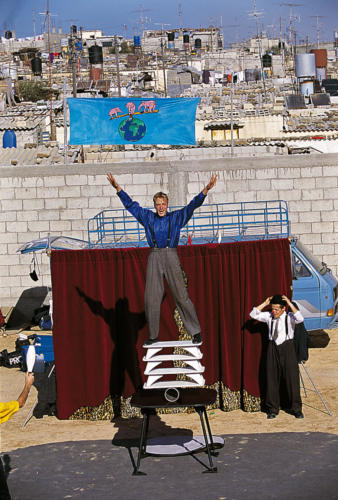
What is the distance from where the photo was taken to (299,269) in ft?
54.4

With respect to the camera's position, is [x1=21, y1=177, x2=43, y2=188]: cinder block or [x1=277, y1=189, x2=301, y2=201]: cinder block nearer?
[x1=277, y1=189, x2=301, y2=201]: cinder block

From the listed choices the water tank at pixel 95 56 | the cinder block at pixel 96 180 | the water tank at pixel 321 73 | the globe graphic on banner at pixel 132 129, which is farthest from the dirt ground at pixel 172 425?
the water tank at pixel 95 56

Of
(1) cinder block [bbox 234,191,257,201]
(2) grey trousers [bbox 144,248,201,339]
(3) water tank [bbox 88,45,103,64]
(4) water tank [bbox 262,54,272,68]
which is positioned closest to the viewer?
(2) grey trousers [bbox 144,248,201,339]

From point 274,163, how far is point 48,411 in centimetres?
958

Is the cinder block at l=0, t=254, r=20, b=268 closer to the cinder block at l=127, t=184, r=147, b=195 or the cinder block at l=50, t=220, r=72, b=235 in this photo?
the cinder block at l=50, t=220, r=72, b=235

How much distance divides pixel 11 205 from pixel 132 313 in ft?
28.8

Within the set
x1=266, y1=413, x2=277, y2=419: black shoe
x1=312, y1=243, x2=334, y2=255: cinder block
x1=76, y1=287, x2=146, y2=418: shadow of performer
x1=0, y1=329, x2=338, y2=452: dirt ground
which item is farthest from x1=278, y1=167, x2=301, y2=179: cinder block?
x1=266, y1=413, x2=277, y2=419: black shoe

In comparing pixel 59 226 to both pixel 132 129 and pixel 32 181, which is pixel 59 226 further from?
pixel 132 129

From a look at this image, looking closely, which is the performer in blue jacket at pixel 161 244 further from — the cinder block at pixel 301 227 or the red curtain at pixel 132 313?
the cinder block at pixel 301 227

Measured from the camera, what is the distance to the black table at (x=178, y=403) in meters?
10.8

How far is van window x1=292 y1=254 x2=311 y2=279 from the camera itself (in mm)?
16494

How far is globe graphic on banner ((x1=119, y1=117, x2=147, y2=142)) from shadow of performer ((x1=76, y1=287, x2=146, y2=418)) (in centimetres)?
822

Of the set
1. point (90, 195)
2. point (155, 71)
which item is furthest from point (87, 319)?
point (155, 71)

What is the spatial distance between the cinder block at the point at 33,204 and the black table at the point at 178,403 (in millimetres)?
10664
